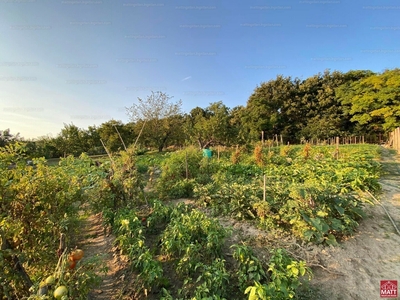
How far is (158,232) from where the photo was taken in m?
3.68

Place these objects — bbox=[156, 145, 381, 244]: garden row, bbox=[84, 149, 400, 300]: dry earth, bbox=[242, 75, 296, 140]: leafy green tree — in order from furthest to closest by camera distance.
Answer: bbox=[242, 75, 296, 140]: leafy green tree → bbox=[156, 145, 381, 244]: garden row → bbox=[84, 149, 400, 300]: dry earth

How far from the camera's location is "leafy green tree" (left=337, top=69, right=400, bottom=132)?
19.3 m

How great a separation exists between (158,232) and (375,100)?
26902mm

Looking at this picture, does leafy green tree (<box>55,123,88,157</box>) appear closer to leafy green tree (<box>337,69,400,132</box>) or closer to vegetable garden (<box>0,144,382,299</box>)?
vegetable garden (<box>0,144,382,299</box>)

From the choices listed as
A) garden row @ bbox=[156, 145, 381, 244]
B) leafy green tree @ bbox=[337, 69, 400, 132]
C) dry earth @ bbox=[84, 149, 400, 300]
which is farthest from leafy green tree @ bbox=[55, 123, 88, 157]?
leafy green tree @ bbox=[337, 69, 400, 132]

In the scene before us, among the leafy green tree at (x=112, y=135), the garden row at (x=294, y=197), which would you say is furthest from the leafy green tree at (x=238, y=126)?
the leafy green tree at (x=112, y=135)

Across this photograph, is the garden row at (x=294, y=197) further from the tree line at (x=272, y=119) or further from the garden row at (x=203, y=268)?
the tree line at (x=272, y=119)

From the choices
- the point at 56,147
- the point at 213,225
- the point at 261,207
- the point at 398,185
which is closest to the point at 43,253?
the point at 213,225

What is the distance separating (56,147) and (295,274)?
2209 centimetres

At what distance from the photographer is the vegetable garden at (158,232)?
1.87 metres

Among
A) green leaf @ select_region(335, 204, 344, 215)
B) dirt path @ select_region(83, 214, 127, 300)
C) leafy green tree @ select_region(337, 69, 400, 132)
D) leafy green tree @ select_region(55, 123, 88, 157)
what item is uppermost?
leafy green tree @ select_region(337, 69, 400, 132)

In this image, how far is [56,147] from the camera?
60.9 feet

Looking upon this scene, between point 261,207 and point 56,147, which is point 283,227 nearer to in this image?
point 261,207

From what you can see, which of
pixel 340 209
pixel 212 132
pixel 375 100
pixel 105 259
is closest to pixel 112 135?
pixel 212 132
